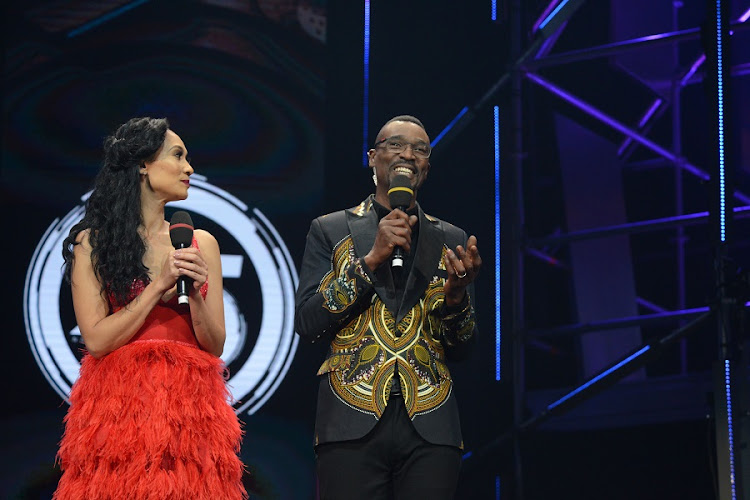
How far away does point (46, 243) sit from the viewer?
13.5ft

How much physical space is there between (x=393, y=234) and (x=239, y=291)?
2.07 m

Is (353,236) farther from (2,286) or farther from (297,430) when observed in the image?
(2,286)

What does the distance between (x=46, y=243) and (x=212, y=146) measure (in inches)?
33.3

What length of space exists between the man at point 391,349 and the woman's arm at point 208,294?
221 millimetres

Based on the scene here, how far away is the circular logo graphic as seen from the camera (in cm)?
409

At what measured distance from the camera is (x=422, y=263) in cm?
257

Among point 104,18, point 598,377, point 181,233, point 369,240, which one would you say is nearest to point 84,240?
point 181,233

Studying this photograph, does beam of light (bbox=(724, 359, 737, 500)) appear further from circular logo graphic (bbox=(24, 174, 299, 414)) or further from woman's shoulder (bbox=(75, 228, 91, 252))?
woman's shoulder (bbox=(75, 228, 91, 252))

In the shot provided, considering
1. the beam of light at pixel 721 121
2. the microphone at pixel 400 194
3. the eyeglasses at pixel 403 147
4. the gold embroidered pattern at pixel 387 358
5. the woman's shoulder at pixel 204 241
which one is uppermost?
the beam of light at pixel 721 121

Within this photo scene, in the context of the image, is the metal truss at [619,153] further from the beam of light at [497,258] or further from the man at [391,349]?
the man at [391,349]

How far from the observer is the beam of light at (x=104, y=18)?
4266 millimetres

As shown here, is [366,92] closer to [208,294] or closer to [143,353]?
[208,294]

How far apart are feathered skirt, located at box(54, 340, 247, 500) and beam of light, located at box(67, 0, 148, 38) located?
2247 mm

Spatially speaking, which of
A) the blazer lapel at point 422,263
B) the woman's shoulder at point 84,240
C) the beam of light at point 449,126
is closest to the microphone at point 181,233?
the woman's shoulder at point 84,240
